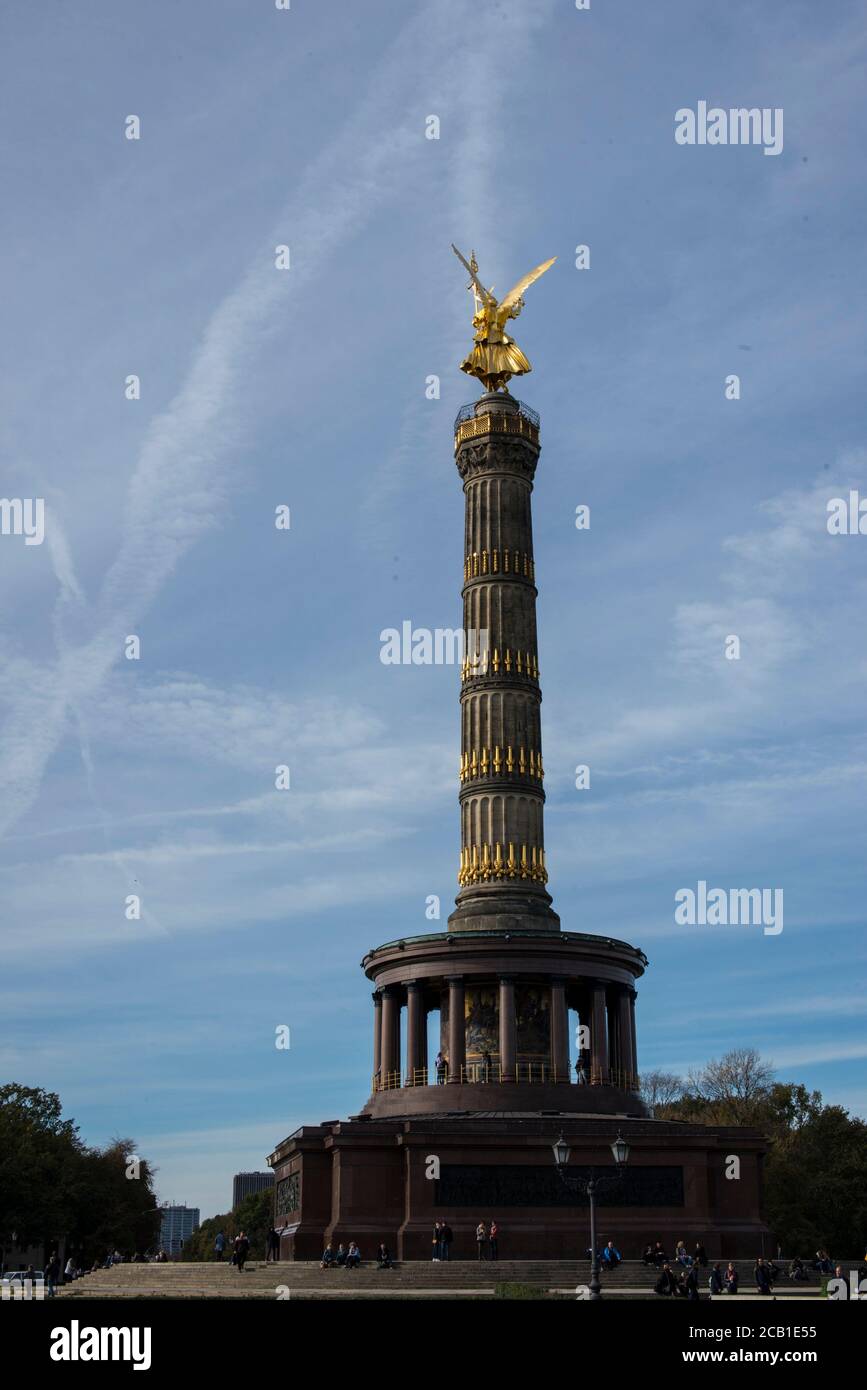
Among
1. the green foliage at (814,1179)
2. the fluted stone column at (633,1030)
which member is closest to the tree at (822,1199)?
the green foliage at (814,1179)

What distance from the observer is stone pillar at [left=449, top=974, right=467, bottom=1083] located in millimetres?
46281

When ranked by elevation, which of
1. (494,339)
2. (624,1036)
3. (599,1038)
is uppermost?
(494,339)

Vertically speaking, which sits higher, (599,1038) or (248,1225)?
(599,1038)

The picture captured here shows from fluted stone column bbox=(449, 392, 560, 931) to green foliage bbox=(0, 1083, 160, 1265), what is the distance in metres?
24.6

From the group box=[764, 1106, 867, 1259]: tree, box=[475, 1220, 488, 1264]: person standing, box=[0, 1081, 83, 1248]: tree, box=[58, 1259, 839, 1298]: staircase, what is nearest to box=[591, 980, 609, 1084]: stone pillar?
box=[58, 1259, 839, 1298]: staircase

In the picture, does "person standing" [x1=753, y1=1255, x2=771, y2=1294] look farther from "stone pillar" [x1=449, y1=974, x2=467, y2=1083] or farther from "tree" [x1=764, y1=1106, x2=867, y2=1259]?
"tree" [x1=764, y1=1106, x2=867, y2=1259]

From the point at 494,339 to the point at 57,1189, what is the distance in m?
39.5

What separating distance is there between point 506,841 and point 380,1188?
506 inches

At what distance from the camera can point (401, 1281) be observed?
36062 mm

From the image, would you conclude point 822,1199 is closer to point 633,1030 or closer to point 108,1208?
point 633,1030

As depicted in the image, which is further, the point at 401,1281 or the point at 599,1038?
the point at 599,1038

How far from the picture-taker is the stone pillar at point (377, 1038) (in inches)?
1948

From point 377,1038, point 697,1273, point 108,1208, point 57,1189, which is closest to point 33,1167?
point 57,1189
